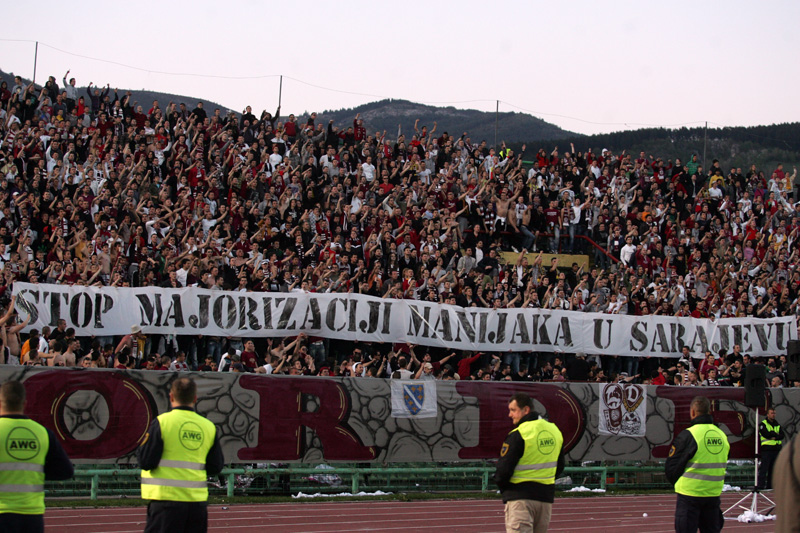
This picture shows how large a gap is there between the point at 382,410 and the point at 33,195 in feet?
27.9

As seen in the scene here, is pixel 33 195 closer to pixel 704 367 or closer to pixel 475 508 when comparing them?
pixel 475 508

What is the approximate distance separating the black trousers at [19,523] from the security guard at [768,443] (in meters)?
12.5

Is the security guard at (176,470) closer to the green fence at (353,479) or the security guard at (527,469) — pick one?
the security guard at (527,469)

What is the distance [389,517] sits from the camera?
13297mm

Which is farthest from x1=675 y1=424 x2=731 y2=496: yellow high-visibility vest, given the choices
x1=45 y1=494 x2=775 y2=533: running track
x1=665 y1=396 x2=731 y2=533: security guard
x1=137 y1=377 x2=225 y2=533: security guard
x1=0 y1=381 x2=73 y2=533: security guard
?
x1=0 y1=381 x2=73 y2=533: security guard

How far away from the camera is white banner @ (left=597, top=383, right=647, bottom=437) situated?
1727 cm

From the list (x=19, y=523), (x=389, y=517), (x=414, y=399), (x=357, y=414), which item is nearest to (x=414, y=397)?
(x=414, y=399)

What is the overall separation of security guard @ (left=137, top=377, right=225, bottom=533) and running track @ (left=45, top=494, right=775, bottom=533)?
4.86m

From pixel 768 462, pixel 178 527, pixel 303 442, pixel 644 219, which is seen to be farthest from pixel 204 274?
pixel 644 219

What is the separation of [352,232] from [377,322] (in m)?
3.04

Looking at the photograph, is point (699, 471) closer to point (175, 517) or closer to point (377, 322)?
point (175, 517)

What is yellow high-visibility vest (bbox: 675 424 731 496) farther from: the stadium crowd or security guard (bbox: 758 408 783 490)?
the stadium crowd

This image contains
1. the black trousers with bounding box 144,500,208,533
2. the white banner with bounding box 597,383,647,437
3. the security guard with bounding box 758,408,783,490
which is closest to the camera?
the black trousers with bounding box 144,500,208,533

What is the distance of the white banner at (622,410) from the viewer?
56.6 ft
